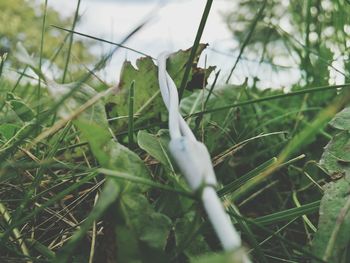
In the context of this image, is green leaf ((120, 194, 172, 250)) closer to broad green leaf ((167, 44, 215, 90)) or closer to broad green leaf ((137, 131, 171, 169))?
broad green leaf ((137, 131, 171, 169))

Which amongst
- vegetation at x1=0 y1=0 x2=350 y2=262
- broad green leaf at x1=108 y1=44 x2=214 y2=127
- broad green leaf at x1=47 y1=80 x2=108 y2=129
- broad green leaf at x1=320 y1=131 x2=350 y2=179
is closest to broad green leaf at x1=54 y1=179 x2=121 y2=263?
vegetation at x1=0 y1=0 x2=350 y2=262

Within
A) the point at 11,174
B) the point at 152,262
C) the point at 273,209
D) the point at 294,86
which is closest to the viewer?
the point at 152,262

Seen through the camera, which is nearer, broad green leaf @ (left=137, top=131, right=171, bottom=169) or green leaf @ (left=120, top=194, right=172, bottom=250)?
green leaf @ (left=120, top=194, right=172, bottom=250)

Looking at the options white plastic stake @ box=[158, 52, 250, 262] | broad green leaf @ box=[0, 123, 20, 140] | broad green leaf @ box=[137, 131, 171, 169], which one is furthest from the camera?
broad green leaf @ box=[0, 123, 20, 140]

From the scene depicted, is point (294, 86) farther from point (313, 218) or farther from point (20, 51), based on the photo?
point (20, 51)

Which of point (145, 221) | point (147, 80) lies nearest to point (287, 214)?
point (145, 221)

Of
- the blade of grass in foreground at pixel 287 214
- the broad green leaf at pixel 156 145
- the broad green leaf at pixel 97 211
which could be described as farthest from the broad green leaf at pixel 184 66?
the broad green leaf at pixel 97 211

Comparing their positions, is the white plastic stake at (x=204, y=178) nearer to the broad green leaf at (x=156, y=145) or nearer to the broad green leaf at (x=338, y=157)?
the broad green leaf at (x=156, y=145)

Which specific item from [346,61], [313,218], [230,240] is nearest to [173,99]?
[230,240]
